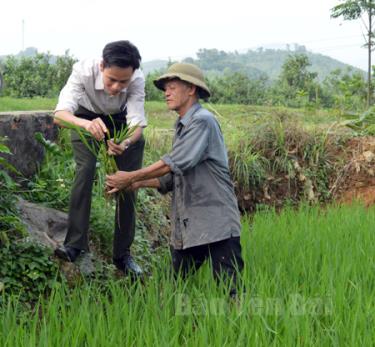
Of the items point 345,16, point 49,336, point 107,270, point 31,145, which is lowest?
point 107,270

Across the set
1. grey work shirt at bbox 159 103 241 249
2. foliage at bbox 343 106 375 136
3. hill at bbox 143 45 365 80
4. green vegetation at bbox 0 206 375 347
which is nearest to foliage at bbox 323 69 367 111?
foliage at bbox 343 106 375 136

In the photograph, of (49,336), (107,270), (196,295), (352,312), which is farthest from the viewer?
(107,270)

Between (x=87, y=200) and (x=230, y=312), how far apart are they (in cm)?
129

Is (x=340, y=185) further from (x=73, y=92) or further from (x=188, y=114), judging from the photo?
(x=188, y=114)

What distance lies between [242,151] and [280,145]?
447 millimetres

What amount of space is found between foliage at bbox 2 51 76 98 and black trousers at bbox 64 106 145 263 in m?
9.17

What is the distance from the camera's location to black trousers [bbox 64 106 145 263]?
3.67 meters

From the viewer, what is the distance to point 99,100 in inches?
145

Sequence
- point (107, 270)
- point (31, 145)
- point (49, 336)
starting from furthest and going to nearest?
point (31, 145) → point (107, 270) → point (49, 336)

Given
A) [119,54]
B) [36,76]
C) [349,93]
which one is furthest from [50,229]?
[36,76]

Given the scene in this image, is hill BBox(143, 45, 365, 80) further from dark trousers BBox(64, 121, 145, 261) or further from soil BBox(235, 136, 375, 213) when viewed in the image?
dark trousers BBox(64, 121, 145, 261)

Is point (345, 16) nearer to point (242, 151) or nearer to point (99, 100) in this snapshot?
point (242, 151)

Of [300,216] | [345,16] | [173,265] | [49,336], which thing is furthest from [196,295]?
[345,16]

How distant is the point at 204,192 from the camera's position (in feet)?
10.4
